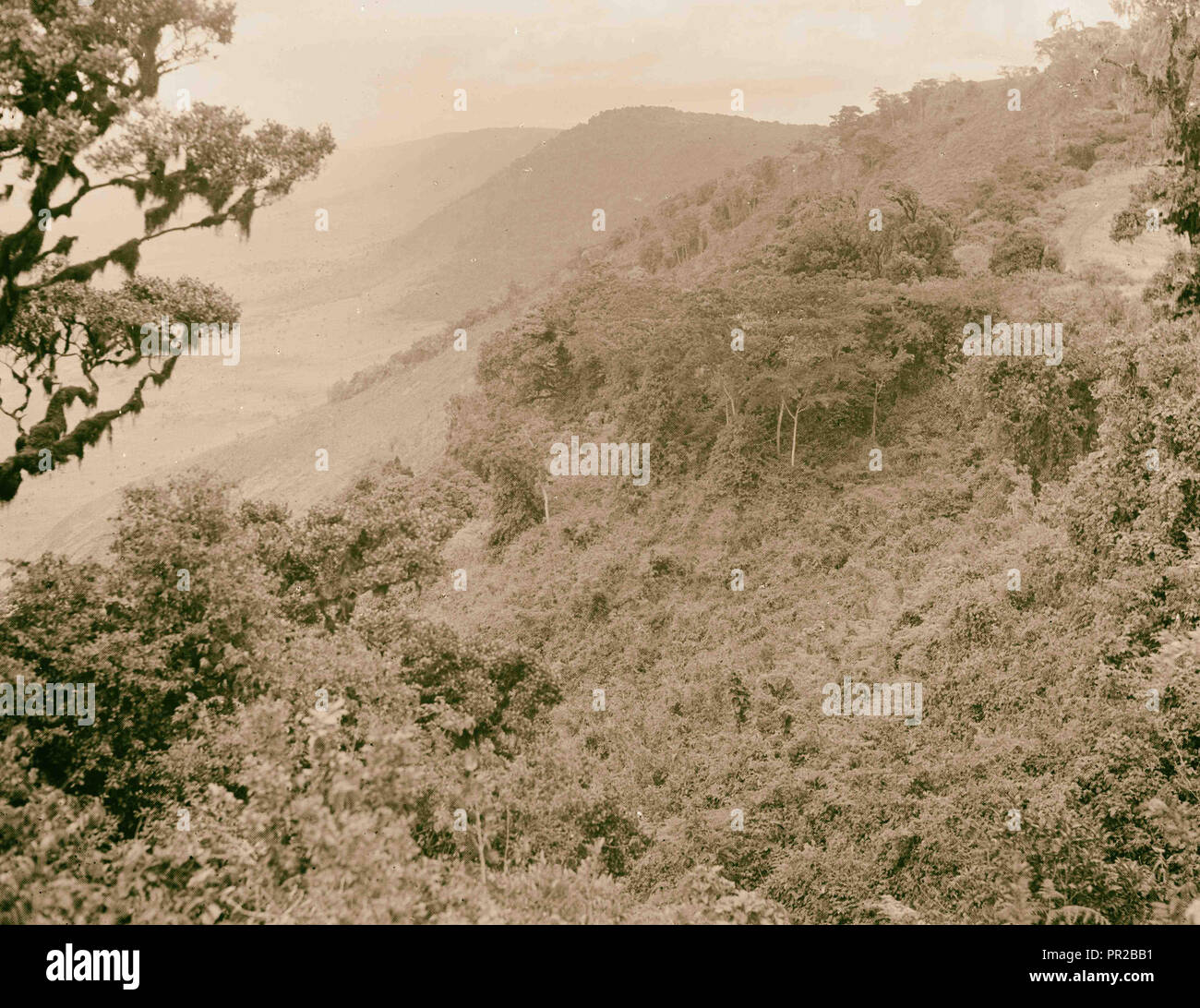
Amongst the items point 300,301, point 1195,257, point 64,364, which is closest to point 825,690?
point 1195,257

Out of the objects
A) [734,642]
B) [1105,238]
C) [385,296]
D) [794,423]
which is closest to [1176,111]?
[794,423]

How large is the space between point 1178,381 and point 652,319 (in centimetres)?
2764

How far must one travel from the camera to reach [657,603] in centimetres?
3303

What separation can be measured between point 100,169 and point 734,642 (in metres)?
23.1

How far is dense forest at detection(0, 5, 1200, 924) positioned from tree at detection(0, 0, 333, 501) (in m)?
2.80

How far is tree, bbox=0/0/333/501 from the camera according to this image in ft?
33.8

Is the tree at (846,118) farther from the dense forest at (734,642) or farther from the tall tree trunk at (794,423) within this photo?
the tall tree trunk at (794,423)

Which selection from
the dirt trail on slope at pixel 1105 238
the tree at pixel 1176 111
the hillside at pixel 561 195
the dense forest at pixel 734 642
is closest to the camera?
the dense forest at pixel 734 642

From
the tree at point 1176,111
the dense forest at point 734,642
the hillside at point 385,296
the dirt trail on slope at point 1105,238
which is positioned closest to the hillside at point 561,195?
the hillside at point 385,296

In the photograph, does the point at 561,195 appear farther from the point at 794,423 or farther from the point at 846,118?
the point at 794,423

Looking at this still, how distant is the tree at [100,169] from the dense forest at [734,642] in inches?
110

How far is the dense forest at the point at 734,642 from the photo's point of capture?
1005cm

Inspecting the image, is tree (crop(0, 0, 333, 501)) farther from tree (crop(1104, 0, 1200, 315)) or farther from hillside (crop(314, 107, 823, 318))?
hillside (crop(314, 107, 823, 318))
